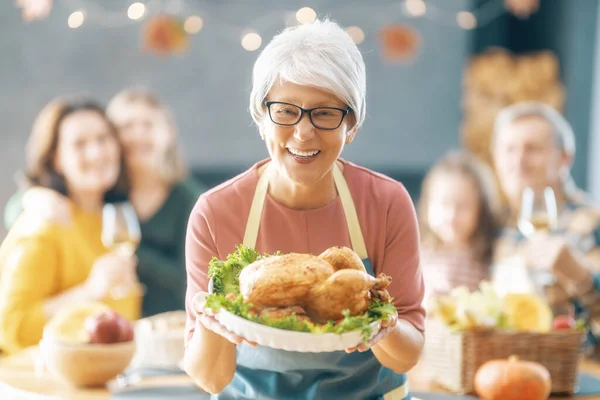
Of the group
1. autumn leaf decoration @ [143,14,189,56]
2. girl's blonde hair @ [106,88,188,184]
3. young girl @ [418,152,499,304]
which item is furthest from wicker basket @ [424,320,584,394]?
autumn leaf decoration @ [143,14,189,56]

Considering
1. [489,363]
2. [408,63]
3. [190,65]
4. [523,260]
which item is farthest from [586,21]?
[489,363]

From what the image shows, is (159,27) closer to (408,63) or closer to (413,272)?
(408,63)

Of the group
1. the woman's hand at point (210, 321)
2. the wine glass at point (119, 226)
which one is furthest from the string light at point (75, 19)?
the woman's hand at point (210, 321)

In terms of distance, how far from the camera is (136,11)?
4.95 m

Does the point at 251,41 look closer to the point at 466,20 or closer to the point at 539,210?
the point at 466,20

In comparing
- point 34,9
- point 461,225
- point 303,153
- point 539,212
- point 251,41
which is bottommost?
point 461,225

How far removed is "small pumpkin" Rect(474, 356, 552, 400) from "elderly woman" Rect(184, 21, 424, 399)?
0.38 metres

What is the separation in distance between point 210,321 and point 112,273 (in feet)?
Result: 4.42

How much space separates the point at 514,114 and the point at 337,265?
6.14ft

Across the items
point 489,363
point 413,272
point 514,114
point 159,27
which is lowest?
point 489,363

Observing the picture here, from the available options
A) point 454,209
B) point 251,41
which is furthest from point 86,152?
point 251,41

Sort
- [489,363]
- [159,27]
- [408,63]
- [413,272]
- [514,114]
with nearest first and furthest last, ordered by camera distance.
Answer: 1. [413,272]
2. [489,363]
3. [514,114]
4. [159,27]
5. [408,63]

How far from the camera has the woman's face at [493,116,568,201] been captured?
2844mm

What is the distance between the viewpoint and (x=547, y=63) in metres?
5.28
